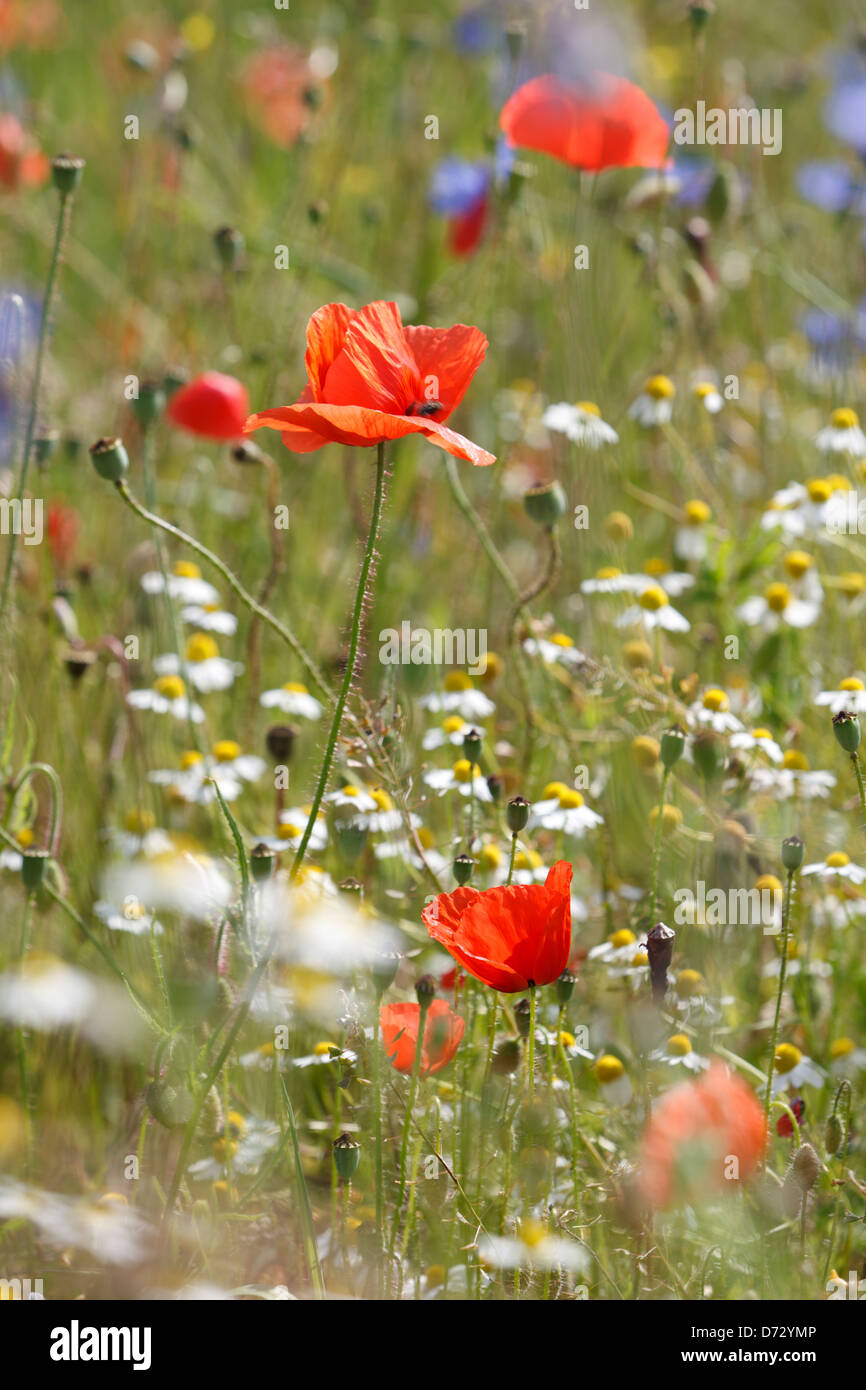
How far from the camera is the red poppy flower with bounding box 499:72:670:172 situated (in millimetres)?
1619

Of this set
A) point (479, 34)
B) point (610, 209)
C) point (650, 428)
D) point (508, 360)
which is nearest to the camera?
point (650, 428)

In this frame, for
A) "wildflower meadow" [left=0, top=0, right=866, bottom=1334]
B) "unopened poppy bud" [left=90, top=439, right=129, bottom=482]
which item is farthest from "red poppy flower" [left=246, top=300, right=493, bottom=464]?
"unopened poppy bud" [left=90, top=439, right=129, bottom=482]

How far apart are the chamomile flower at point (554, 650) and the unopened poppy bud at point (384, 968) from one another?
48 centimetres

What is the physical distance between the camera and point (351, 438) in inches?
40.7

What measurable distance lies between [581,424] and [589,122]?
0.36m

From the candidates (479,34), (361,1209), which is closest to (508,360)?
(479,34)

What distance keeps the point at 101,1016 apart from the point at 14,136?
1.64 m

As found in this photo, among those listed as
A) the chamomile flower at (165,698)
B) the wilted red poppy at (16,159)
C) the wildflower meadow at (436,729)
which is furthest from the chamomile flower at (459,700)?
the wilted red poppy at (16,159)

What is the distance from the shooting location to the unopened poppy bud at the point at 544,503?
4.86 feet

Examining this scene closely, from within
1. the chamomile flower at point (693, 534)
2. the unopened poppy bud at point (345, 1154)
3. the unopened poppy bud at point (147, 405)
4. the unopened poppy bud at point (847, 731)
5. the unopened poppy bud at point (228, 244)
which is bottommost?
the unopened poppy bud at point (345, 1154)

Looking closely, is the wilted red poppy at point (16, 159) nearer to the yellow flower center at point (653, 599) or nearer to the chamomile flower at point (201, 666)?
the chamomile flower at point (201, 666)

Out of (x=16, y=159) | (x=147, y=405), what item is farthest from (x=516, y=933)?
(x=16, y=159)

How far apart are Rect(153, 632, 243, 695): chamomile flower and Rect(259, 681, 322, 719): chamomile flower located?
83 millimetres
